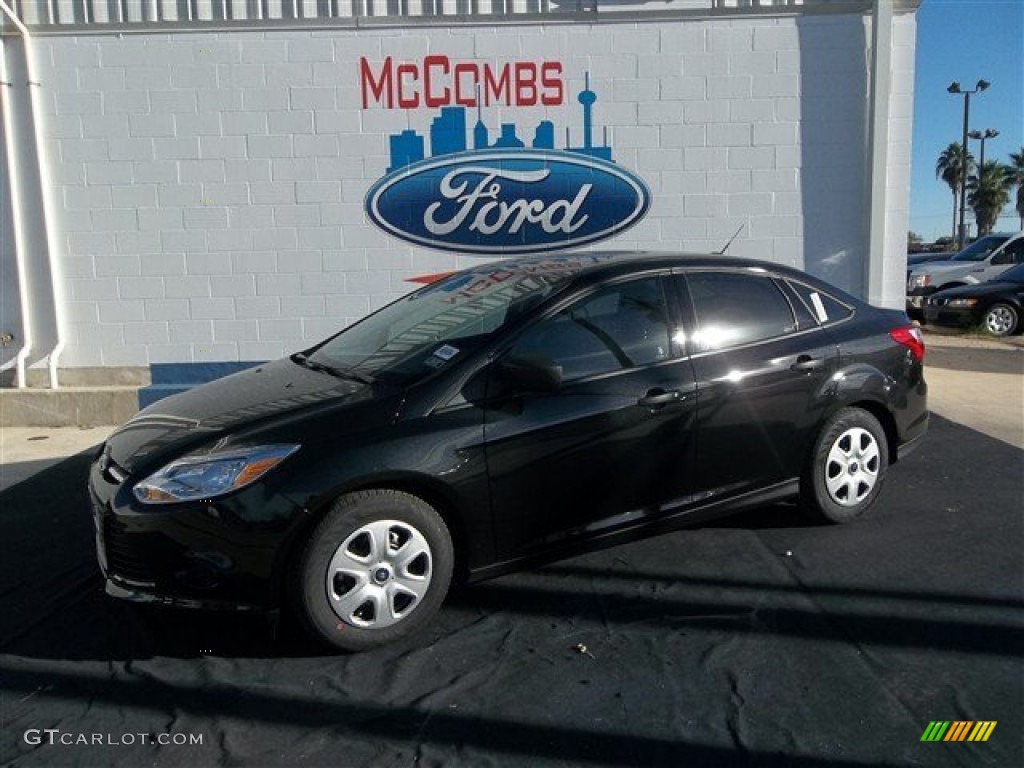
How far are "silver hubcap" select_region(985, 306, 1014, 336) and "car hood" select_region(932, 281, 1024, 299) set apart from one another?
12.3 inches

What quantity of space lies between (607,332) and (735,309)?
2.83ft

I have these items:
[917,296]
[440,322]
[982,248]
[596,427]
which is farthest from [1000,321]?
[440,322]

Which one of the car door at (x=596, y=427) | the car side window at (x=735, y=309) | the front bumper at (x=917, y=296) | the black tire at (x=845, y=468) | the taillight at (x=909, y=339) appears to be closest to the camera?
the car door at (x=596, y=427)

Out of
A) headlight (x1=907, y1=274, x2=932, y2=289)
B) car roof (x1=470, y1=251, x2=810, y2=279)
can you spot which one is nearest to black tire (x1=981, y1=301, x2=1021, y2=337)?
headlight (x1=907, y1=274, x2=932, y2=289)

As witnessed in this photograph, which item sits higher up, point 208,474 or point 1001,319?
point 208,474

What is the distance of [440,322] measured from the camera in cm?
427

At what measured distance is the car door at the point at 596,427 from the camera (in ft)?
12.3

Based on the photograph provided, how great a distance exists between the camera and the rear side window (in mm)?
4855

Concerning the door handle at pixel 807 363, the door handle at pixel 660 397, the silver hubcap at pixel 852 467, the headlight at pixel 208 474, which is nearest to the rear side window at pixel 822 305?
the door handle at pixel 807 363

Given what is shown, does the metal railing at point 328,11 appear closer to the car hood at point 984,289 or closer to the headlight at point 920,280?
the car hood at point 984,289

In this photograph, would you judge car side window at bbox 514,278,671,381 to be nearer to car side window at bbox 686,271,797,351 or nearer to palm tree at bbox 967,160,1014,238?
car side window at bbox 686,271,797,351

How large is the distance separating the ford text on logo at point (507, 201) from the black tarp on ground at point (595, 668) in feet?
13.6

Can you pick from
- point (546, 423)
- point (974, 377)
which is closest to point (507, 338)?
point (546, 423)

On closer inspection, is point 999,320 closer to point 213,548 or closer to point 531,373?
point 531,373
